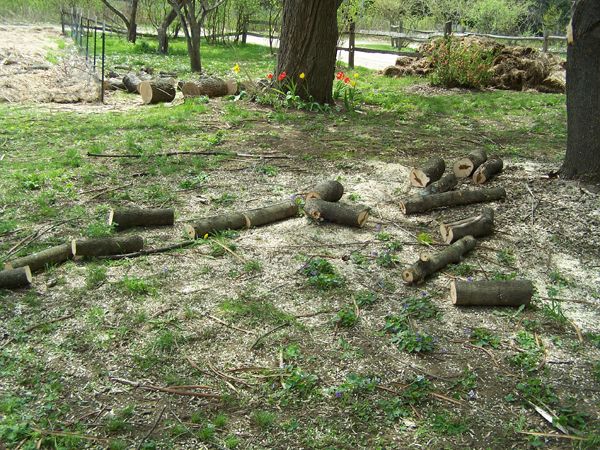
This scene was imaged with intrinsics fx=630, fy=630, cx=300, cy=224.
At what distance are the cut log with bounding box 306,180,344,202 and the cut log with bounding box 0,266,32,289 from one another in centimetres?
258

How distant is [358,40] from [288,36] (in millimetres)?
24082

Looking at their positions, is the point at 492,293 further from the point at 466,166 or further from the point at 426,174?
the point at 466,166

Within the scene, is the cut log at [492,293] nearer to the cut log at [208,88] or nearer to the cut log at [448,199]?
the cut log at [448,199]

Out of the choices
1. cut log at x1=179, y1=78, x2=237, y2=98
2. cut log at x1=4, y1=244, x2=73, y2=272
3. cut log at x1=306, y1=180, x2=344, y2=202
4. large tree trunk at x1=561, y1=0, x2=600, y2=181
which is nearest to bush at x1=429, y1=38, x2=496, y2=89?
cut log at x1=179, y1=78, x2=237, y2=98

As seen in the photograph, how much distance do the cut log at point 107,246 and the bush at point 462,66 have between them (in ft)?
36.2

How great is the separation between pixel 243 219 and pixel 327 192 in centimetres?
88

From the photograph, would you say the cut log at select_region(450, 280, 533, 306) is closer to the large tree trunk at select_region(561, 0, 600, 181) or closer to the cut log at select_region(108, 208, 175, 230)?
the cut log at select_region(108, 208, 175, 230)

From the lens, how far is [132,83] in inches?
525

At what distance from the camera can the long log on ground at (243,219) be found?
535cm

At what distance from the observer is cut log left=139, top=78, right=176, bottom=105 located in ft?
38.2

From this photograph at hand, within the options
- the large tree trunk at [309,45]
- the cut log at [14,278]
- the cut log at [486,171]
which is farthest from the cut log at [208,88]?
the cut log at [14,278]

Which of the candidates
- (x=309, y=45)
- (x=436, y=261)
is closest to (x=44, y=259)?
(x=436, y=261)

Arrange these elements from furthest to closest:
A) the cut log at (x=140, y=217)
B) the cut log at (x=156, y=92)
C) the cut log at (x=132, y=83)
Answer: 1. the cut log at (x=132, y=83)
2. the cut log at (x=156, y=92)
3. the cut log at (x=140, y=217)

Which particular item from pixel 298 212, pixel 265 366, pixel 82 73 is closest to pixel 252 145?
pixel 298 212
